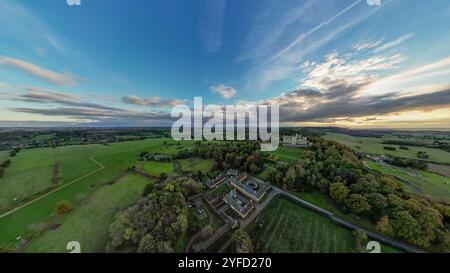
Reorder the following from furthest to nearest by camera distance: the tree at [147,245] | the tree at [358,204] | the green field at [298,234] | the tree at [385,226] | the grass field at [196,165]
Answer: the grass field at [196,165] → the tree at [358,204] → the tree at [385,226] → the green field at [298,234] → the tree at [147,245]

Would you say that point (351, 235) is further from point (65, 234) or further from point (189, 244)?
point (65, 234)

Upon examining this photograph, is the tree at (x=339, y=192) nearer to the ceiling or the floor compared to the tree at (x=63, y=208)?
nearer to the ceiling

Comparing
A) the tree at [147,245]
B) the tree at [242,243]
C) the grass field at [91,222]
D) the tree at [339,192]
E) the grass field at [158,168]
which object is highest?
the tree at [339,192]

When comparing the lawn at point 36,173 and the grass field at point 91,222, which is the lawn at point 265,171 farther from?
the lawn at point 36,173

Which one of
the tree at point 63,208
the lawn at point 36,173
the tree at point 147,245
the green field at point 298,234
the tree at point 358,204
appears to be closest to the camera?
the tree at point 147,245

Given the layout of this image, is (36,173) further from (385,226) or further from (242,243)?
(385,226)

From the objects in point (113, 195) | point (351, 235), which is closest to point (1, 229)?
point (113, 195)

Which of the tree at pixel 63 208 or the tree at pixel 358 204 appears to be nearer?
the tree at pixel 358 204

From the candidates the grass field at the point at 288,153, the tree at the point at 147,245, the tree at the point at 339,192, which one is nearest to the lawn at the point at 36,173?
the tree at the point at 147,245
